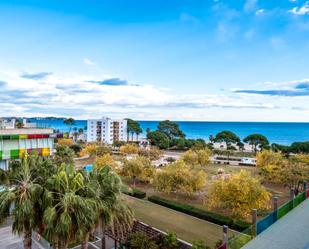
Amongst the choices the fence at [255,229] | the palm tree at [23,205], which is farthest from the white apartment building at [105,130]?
the palm tree at [23,205]

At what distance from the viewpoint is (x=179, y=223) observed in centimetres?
1833

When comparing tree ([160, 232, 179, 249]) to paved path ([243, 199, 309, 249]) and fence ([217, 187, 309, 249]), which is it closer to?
fence ([217, 187, 309, 249])

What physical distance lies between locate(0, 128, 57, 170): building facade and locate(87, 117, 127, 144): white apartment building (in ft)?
219

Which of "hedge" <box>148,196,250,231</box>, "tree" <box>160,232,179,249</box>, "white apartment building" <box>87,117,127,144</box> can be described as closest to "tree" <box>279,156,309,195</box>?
"hedge" <box>148,196,250,231</box>

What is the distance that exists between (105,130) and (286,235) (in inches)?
3421

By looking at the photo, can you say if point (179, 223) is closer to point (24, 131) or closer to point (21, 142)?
point (21, 142)

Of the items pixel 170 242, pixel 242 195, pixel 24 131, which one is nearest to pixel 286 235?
pixel 170 242

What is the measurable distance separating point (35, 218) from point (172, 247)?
25.6 ft

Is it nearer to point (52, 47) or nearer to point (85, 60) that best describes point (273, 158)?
point (85, 60)

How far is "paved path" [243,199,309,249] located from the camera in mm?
9151

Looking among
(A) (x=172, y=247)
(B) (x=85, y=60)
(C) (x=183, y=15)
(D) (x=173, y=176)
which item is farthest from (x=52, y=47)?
(A) (x=172, y=247)

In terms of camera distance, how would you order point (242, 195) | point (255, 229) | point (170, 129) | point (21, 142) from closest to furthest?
point (255, 229)
point (242, 195)
point (21, 142)
point (170, 129)

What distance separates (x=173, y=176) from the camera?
22.9 m

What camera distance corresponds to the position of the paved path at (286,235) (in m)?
9.15
